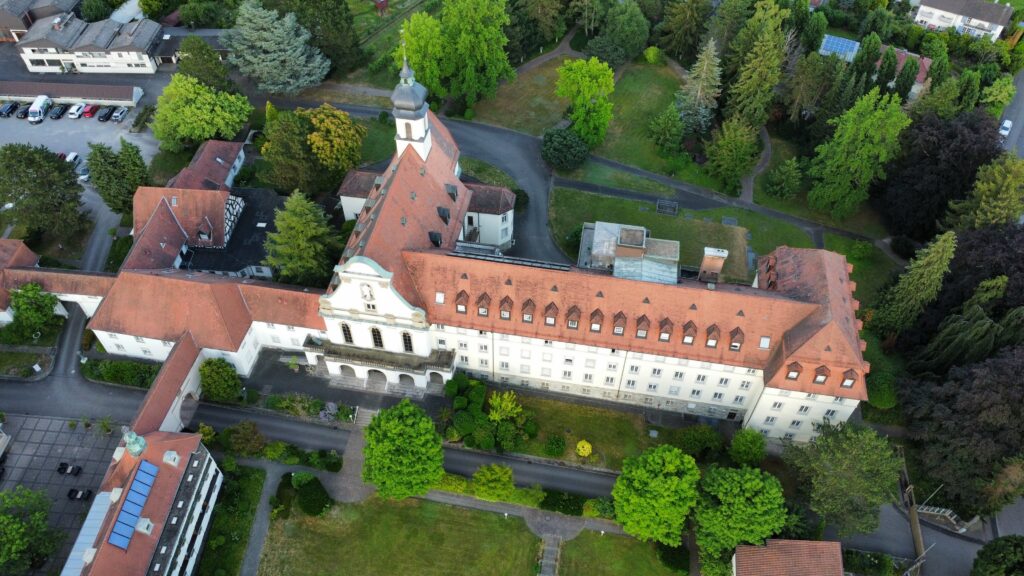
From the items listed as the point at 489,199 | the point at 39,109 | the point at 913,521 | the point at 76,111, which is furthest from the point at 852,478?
the point at 39,109

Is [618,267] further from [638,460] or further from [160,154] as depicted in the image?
[160,154]

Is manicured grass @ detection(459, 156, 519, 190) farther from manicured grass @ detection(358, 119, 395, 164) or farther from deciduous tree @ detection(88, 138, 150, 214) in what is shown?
deciduous tree @ detection(88, 138, 150, 214)

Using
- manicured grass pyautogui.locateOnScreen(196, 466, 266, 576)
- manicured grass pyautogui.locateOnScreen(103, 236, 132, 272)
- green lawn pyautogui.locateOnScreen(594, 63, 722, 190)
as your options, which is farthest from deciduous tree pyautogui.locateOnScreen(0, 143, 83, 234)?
green lawn pyautogui.locateOnScreen(594, 63, 722, 190)

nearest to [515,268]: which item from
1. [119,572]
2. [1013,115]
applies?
[119,572]

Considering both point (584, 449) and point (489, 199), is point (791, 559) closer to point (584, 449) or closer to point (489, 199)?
point (584, 449)

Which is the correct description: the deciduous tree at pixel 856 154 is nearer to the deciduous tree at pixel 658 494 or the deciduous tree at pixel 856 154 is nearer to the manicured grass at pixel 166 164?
the deciduous tree at pixel 658 494
